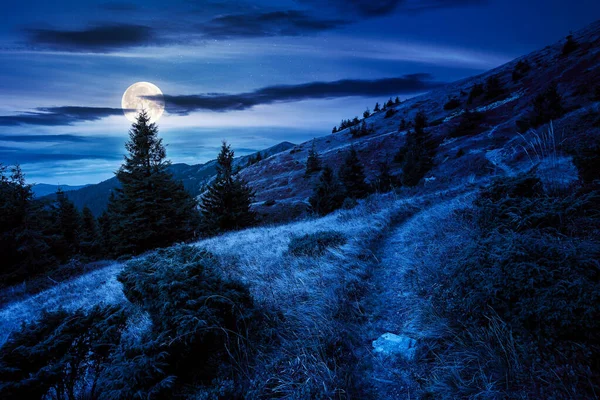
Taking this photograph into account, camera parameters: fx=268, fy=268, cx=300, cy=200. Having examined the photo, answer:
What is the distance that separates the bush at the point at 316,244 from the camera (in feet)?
22.7

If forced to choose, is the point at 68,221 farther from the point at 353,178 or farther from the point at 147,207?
the point at 353,178

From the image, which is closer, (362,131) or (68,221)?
(68,221)

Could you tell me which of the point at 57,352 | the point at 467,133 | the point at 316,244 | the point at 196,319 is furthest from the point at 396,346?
the point at 467,133

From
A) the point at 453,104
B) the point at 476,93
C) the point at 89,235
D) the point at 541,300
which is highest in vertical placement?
the point at 476,93

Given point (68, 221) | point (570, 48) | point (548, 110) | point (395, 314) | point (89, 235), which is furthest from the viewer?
point (570, 48)

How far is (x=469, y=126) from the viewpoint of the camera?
43.2 meters

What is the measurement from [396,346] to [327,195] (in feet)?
72.5

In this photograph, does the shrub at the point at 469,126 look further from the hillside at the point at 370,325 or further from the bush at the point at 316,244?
the bush at the point at 316,244

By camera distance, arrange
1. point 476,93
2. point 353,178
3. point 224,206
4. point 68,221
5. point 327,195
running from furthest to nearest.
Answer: point 476,93 → point 68,221 → point 353,178 → point 327,195 → point 224,206

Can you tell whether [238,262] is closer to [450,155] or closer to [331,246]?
[331,246]

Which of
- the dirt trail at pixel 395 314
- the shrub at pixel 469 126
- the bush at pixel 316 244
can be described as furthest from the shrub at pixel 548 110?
the bush at pixel 316 244

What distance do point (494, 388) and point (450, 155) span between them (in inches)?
1539

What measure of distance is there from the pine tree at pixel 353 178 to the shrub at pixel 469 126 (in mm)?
24013

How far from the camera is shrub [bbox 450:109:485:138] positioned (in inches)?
1654
